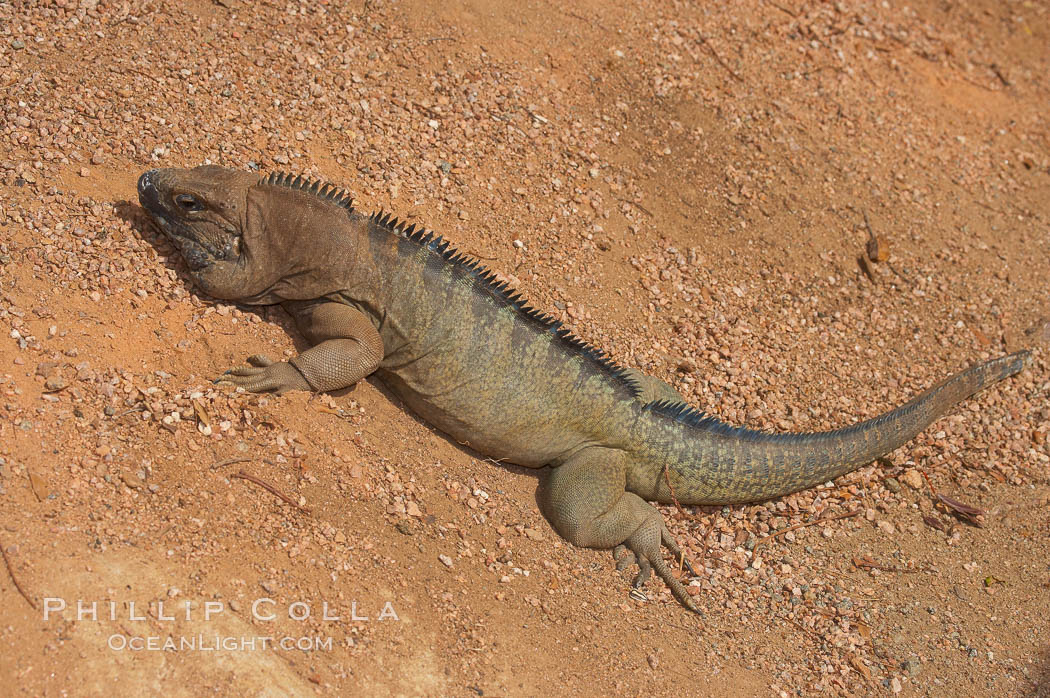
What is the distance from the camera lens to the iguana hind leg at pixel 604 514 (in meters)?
4.74

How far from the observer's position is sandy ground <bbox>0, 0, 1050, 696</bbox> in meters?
3.89

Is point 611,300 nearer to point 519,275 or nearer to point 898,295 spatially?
point 519,275

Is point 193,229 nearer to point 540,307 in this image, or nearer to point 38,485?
point 38,485

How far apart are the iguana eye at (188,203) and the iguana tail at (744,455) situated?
9.40 ft

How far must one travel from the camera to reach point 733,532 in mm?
5215

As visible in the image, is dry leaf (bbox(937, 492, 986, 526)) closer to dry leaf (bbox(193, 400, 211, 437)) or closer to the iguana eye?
dry leaf (bbox(193, 400, 211, 437))

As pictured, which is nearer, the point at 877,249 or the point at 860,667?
the point at 860,667

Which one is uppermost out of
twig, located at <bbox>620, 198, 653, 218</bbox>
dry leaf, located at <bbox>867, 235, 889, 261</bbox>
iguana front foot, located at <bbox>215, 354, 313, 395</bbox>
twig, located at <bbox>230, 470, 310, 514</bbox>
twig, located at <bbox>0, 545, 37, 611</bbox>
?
dry leaf, located at <bbox>867, 235, 889, 261</bbox>

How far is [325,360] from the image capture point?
15.0 ft

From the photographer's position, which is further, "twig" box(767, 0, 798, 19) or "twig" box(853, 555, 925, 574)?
"twig" box(767, 0, 798, 19)

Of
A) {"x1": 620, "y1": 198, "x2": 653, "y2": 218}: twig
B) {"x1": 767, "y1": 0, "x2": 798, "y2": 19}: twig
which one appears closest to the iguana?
{"x1": 620, "y1": 198, "x2": 653, "y2": 218}: twig

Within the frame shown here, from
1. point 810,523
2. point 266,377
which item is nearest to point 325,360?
point 266,377

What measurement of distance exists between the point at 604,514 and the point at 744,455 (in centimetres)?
97

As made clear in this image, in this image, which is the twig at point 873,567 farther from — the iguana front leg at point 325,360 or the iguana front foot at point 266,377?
the iguana front foot at point 266,377
